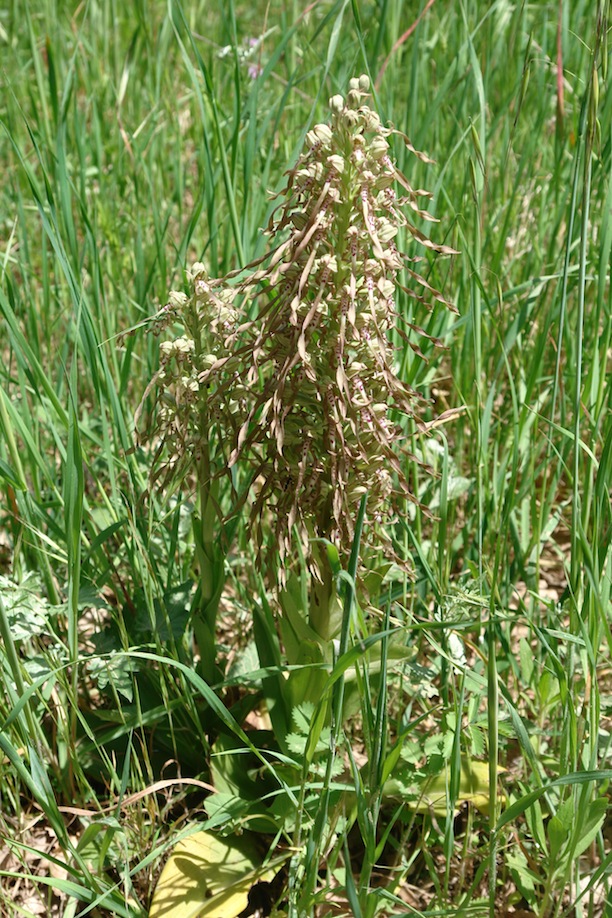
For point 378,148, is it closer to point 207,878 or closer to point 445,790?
point 445,790

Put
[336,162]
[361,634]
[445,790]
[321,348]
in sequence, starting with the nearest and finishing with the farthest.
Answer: [336,162], [321,348], [361,634], [445,790]

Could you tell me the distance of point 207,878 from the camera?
1.57 metres

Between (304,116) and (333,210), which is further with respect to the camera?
(304,116)

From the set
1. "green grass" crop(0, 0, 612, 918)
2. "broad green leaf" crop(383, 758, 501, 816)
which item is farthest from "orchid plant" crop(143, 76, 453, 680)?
"broad green leaf" crop(383, 758, 501, 816)

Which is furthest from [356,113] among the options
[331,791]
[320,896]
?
[320,896]

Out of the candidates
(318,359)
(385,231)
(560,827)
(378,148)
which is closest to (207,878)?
(560,827)

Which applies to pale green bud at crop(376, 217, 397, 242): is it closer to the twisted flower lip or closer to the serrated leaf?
the twisted flower lip

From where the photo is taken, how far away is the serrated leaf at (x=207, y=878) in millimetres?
1515

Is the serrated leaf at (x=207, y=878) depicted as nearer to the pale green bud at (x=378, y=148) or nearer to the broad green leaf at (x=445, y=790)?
the broad green leaf at (x=445, y=790)

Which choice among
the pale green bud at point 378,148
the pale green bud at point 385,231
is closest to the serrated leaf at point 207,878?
the pale green bud at point 385,231

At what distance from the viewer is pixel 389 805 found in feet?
5.57

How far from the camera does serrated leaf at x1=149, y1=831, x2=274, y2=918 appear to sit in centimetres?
151

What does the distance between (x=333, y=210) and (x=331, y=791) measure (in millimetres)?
967

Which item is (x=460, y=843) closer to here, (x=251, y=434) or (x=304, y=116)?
(x=251, y=434)
